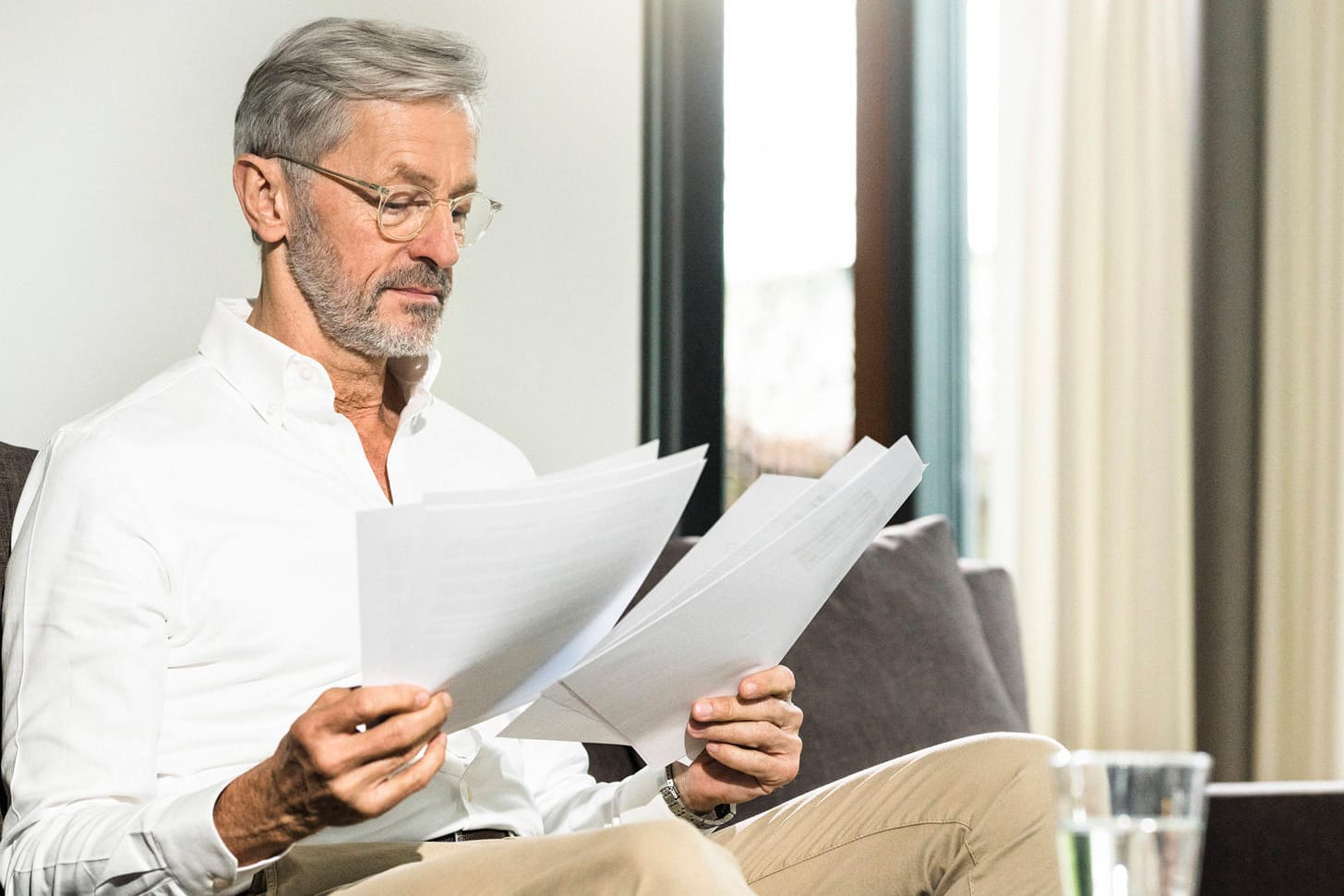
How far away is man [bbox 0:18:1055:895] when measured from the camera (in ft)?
3.43

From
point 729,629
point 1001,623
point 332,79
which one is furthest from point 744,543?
point 1001,623

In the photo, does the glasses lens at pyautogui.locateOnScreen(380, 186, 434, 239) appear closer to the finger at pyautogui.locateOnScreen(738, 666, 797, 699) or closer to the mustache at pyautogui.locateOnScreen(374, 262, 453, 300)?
the mustache at pyautogui.locateOnScreen(374, 262, 453, 300)

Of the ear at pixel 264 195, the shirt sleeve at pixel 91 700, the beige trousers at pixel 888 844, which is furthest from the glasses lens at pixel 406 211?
the beige trousers at pixel 888 844

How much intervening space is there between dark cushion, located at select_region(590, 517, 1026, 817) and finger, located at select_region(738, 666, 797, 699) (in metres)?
0.53

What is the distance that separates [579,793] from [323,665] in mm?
351

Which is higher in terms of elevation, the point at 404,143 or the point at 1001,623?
the point at 404,143

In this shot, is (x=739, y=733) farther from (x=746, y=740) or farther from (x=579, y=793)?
(x=579, y=793)

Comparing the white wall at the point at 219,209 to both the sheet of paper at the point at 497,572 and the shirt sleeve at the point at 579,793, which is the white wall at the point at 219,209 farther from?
the sheet of paper at the point at 497,572

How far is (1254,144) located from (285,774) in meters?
2.22

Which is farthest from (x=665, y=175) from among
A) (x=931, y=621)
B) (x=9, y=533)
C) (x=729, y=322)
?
(x=9, y=533)

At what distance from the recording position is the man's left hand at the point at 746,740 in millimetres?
1226

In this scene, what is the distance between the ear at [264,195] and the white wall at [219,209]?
0.99 ft

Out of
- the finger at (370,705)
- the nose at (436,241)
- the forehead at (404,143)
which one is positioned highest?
the forehead at (404,143)

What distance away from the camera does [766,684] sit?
1.22 meters
